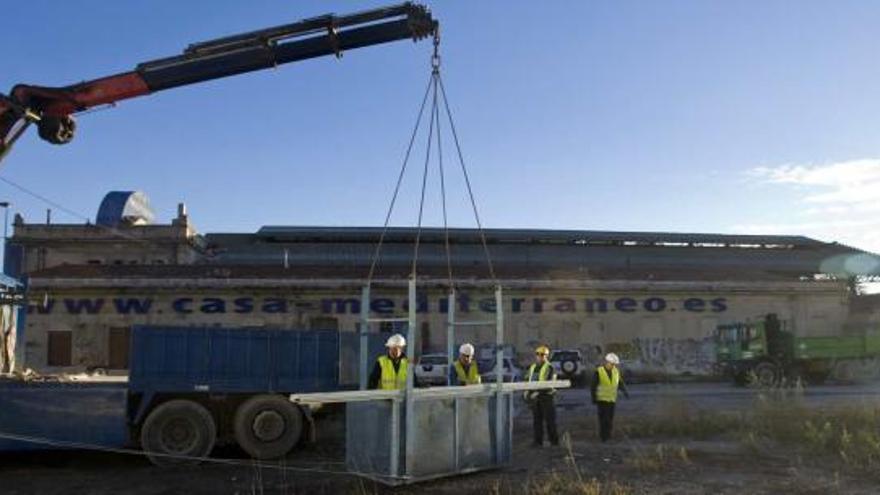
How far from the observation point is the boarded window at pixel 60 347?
44281 mm

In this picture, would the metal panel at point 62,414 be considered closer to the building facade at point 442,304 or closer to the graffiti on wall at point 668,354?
the building facade at point 442,304

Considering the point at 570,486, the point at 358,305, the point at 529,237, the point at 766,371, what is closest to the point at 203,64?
the point at 570,486

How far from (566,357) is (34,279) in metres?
25.9

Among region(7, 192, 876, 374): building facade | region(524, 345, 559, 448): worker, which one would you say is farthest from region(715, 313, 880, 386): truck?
region(524, 345, 559, 448): worker

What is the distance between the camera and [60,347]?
1753 inches

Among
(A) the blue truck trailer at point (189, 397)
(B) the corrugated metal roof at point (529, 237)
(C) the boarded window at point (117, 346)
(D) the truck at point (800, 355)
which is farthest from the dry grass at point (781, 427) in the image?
(B) the corrugated metal roof at point (529, 237)

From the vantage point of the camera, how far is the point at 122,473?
532 inches

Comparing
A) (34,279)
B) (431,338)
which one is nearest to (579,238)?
(431,338)

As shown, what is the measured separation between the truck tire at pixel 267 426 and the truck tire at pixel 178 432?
488mm

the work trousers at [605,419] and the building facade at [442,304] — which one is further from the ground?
the building facade at [442,304]

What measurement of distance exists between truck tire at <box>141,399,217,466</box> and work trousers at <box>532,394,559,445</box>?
17.4ft

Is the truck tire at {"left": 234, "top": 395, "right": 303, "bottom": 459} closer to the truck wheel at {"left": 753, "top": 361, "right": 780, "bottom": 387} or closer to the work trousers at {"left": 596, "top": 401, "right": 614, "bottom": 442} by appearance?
the work trousers at {"left": 596, "top": 401, "right": 614, "bottom": 442}

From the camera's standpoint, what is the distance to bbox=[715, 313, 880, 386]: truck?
3528 centimetres

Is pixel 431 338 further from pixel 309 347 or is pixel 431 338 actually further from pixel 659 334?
pixel 309 347
